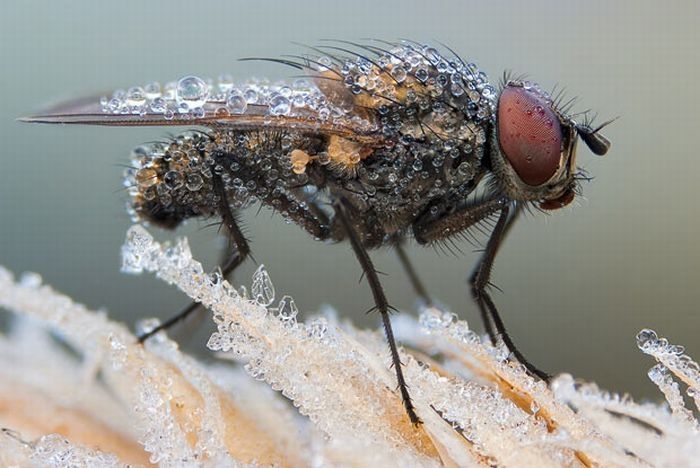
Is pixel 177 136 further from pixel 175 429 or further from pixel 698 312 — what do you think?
pixel 698 312

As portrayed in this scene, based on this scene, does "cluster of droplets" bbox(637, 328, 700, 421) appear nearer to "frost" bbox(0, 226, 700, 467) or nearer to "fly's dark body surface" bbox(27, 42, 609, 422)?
"frost" bbox(0, 226, 700, 467)

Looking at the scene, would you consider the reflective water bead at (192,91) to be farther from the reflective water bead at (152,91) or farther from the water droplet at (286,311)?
the water droplet at (286,311)

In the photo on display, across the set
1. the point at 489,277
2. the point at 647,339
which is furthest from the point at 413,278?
the point at 647,339

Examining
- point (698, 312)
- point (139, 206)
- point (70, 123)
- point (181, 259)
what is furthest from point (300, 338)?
point (698, 312)

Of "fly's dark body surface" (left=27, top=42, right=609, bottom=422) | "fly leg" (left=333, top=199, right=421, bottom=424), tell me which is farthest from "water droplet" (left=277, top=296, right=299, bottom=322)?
"fly's dark body surface" (left=27, top=42, right=609, bottom=422)

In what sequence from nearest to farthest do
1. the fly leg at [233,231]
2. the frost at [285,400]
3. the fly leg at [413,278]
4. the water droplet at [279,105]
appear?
the frost at [285,400]
the water droplet at [279,105]
the fly leg at [233,231]
the fly leg at [413,278]

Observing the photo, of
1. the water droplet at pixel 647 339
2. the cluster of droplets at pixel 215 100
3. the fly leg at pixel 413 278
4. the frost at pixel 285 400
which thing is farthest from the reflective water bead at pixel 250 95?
the water droplet at pixel 647 339

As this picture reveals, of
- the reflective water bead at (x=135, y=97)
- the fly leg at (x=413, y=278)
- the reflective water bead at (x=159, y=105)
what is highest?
the reflective water bead at (x=159, y=105)
